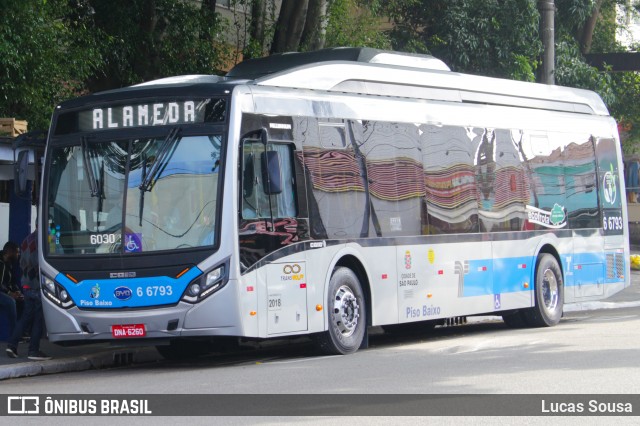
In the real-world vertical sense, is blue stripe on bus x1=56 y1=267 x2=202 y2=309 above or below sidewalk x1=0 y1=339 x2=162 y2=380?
above

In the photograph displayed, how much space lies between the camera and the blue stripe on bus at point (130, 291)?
13000mm

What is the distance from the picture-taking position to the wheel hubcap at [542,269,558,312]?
18.9 m

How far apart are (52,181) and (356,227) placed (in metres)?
3.71

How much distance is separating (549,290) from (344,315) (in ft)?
18.5

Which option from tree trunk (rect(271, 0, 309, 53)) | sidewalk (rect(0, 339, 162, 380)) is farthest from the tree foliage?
sidewalk (rect(0, 339, 162, 380))

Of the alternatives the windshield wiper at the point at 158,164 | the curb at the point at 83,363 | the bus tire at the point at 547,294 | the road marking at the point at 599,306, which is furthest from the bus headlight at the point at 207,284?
the road marking at the point at 599,306

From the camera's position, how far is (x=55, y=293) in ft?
45.2

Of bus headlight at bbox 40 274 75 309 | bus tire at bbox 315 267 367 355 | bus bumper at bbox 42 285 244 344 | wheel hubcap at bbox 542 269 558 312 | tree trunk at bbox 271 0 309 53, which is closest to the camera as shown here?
bus bumper at bbox 42 285 244 344

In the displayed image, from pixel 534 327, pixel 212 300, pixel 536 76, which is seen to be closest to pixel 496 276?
pixel 534 327

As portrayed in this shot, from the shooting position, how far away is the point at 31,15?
19.5m

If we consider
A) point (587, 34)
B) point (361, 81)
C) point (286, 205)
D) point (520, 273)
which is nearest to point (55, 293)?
point (286, 205)

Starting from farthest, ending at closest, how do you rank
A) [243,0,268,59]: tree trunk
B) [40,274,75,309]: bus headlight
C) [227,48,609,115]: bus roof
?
[243,0,268,59]: tree trunk < [227,48,609,115]: bus roof < [40,274,75,309]: bus headlight

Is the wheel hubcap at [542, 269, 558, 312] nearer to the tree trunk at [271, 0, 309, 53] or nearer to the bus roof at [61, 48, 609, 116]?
the bus roof at [61, 48, 609, 116]

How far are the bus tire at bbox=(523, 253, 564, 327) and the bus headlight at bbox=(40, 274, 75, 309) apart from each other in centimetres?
801
